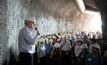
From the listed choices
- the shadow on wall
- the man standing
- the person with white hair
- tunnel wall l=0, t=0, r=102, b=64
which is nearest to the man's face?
the man standing

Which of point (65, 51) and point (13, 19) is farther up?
Answer: point (13, 19)

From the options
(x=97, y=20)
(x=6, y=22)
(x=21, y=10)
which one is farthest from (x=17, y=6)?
(x=97, y=20)

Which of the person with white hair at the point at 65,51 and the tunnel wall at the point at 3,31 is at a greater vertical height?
the tunnel wall at the point at 3,31

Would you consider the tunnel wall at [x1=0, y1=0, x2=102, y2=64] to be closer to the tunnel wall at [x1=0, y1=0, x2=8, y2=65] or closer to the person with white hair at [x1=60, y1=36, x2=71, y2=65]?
the tunnel wall at [x1=0, y1=0, x2=8, y2=65]

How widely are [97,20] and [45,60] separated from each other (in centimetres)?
2298

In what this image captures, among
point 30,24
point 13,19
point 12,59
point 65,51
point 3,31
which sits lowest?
point 12,59

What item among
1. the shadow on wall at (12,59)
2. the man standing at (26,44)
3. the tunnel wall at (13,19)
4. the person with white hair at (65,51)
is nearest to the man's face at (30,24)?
the man standing at (26,44)

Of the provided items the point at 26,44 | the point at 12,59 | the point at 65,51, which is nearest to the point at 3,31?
the point at 26,44

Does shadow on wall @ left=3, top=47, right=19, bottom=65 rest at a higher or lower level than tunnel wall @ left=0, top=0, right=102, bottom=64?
lower

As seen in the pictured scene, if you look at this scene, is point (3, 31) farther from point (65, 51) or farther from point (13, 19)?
point (65, 51)

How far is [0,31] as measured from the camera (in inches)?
334

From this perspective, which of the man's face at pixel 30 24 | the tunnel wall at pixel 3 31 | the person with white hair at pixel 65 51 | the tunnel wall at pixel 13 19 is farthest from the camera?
the person with white hair at pixel 65 51

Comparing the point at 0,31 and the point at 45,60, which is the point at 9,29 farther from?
the point at 45,60

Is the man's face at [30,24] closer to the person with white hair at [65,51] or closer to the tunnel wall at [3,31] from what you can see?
the tunnel wall at [3,31]
